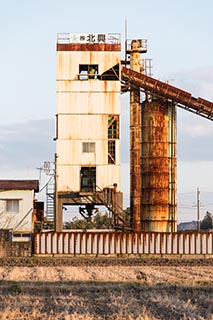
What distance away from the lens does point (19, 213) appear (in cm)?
5731

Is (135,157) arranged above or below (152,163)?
above

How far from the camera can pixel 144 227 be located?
61.8 metres

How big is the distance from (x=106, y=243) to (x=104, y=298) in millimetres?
29722

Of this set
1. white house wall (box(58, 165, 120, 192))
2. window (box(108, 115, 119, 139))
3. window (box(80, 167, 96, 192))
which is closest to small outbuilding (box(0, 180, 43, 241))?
white house wall (box(58, 165, 120, 192))

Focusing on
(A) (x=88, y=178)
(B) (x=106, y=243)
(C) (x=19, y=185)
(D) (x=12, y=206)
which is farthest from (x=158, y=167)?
(B) (x=106, y=243)

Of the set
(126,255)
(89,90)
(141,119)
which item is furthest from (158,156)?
(126,255)

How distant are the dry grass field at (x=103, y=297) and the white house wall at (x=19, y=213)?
2536cm

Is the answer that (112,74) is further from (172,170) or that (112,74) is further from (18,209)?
(18,209)

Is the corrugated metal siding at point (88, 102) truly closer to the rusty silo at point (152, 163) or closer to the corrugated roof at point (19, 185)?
the rusty silo at point (152, 163)

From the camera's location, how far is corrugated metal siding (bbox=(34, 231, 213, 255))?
50.3m

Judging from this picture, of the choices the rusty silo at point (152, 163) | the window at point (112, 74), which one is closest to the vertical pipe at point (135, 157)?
the rusty silo at point (152, 163)

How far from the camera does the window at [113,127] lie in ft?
198

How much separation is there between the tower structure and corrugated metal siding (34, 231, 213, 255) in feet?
25.8

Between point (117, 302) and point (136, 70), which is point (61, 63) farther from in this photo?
point (117, 302)
